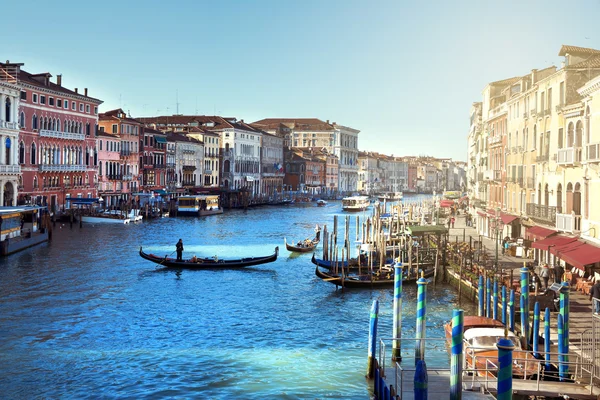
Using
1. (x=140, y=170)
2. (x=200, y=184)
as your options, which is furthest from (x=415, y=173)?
(x=140, y=170)

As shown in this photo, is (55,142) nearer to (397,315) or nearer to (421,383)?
(397,315)

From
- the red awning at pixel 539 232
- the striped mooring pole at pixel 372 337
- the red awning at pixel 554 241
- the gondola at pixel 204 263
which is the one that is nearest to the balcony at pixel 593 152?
the red awning at pixel 554 241

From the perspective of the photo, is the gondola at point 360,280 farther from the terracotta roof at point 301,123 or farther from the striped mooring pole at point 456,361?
the terracotta roof at point 301,123

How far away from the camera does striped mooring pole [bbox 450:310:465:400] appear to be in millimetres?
8211

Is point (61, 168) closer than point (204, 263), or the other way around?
point (204, 263)

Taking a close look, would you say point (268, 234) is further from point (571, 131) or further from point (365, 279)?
point (571, 131)

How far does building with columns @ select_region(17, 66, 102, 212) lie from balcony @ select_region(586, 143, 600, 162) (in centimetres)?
2890

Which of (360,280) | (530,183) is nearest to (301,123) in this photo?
(530,183)

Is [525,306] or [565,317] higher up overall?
[565,317]

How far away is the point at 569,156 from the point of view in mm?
17703

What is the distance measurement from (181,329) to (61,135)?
29401 mm

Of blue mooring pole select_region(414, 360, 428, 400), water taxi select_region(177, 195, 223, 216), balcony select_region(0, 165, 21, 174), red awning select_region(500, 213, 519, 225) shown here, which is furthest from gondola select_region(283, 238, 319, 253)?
water taxi select_region(177, 195, 223, 216)

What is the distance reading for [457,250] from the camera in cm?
2312

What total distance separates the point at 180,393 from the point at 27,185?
97.5 feet
